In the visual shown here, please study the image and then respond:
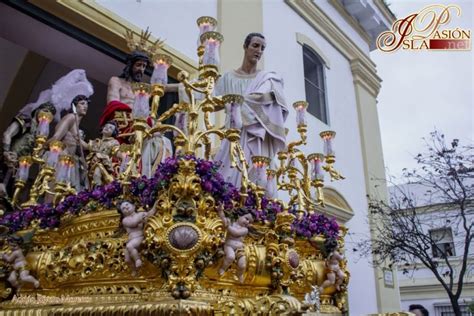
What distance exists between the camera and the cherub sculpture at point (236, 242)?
2854mm

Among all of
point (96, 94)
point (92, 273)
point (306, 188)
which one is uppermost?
point (96, 94)

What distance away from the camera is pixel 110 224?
3016 millimetres

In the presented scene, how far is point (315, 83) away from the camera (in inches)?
406

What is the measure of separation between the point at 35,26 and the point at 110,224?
3.53 m

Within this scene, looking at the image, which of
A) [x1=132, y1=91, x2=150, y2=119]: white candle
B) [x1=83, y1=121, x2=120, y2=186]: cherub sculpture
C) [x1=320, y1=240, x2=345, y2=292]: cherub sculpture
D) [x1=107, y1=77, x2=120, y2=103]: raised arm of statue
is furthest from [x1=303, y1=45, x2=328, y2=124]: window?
[x1=132, y1=91, x2=150, y2=119]: white candle

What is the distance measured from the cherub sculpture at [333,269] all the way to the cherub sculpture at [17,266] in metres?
1.96

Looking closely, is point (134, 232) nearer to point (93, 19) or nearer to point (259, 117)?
point (259, 117)

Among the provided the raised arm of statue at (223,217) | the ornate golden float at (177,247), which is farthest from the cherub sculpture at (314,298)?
the raised arm of statue at (223,217)

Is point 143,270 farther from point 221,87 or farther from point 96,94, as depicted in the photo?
point 96,94

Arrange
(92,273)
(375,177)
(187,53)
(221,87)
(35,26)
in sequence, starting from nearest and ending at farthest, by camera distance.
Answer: (92,273)
(221,87)
(35,26)
(187,53)
(375,177)

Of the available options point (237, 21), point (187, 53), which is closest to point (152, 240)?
point (187, 53)

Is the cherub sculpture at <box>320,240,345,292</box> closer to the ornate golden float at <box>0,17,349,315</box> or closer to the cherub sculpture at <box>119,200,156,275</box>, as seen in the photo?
the ornate golden float at <box>0,17,349,315</box>

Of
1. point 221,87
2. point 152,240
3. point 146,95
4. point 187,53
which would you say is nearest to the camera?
point 152,240

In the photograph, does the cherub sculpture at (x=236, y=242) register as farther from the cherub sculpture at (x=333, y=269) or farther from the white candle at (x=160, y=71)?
the white candle at (x=160, y=71)
